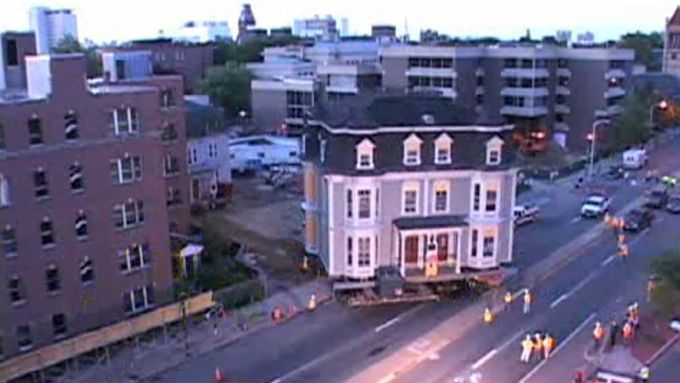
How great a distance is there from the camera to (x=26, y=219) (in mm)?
34750

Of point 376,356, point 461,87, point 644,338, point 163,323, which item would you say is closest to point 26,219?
point 163,323

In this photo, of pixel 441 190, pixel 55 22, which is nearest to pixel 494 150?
pixel 441 190

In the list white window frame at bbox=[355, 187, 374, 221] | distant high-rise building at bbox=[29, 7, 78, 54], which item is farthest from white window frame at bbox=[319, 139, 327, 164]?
distant high-rise building at bbox=[29, 7, 78, 54]

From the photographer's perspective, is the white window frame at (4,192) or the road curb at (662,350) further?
the road curb at (662,350)

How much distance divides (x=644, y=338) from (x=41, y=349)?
2696 cm

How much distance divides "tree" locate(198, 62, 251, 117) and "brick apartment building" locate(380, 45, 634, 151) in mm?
21123

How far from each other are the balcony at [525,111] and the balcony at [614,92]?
6.81 m

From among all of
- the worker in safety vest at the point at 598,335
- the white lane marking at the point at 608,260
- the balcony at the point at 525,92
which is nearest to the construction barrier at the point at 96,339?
the worker in safety vest at the point at 598,335

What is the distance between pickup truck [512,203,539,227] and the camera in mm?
58537

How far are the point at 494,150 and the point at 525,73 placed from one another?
161 feet

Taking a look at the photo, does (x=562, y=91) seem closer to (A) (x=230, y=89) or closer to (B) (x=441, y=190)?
(A) (x=230, y=89)

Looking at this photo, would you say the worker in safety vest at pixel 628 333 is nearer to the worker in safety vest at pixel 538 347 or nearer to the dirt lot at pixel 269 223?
the worker in safety vest at pixel 538 347

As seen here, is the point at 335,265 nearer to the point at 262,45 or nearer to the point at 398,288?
the point at 398,288

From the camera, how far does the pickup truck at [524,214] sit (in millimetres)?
58537
